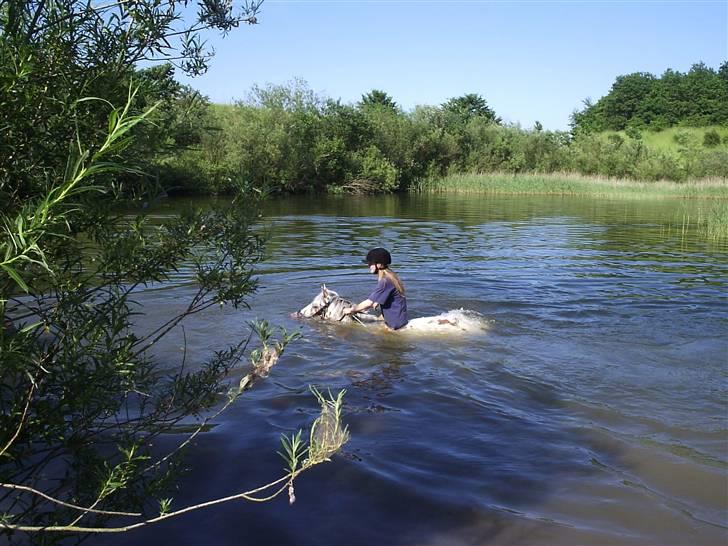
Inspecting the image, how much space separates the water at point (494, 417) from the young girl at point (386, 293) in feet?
1.03

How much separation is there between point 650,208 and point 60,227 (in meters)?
39.5

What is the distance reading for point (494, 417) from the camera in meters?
7.22

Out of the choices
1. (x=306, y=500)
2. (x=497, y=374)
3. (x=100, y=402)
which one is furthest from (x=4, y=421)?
(x=497, y=374)

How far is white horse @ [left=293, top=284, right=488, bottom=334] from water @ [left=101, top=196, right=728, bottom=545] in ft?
0.66

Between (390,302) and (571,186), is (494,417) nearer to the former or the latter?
(390,302)

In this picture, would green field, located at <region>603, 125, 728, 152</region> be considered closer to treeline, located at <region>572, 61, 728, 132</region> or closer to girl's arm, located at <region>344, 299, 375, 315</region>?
treeline, located at <region>572, 61, 728, 132</region>

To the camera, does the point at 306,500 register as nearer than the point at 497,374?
Yes

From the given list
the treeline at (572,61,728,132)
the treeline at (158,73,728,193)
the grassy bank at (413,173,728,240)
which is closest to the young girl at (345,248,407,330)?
the treeline at (158,73,728,193)

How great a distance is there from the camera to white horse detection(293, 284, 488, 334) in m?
10.6

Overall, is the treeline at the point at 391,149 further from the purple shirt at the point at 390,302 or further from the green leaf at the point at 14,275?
the green leaf at the point at 14,275

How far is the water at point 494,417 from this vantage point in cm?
512

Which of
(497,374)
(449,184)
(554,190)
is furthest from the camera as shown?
(449,184)

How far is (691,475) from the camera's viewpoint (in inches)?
233

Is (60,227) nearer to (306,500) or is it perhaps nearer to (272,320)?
(306,500)
